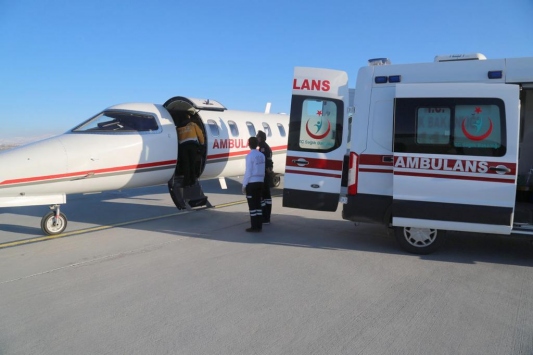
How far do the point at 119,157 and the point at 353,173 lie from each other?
471cm

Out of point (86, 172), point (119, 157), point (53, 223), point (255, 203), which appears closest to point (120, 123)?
point (119, 157)

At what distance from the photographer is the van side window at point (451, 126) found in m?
5.77

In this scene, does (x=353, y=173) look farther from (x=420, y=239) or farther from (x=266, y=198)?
(x=266, y=198)

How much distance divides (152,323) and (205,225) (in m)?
4.67

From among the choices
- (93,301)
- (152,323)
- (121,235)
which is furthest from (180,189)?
(152,323)

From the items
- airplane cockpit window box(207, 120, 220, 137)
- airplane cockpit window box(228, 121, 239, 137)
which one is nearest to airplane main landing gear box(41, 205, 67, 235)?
airplane cockpit window box(207, 120, 220, 137)

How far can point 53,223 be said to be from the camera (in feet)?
25.8

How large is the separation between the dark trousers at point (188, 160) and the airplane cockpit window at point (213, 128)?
0.85 m

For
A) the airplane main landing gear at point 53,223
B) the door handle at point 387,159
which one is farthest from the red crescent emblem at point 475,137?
the airplane main landing gear at point 53,223

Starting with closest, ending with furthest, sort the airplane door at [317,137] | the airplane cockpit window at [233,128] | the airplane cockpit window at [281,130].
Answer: the airplane door at [317,137], the airplane cockpit window at [233,128], the airplane cockpit window at [281,130]

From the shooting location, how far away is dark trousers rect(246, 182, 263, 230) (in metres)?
7.92

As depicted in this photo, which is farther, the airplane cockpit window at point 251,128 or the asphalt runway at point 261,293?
the airplane cockpit window at point 251,128

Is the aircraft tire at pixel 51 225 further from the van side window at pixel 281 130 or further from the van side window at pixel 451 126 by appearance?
the van side window at pixel 281 130

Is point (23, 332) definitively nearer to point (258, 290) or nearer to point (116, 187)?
point (258, 290)
